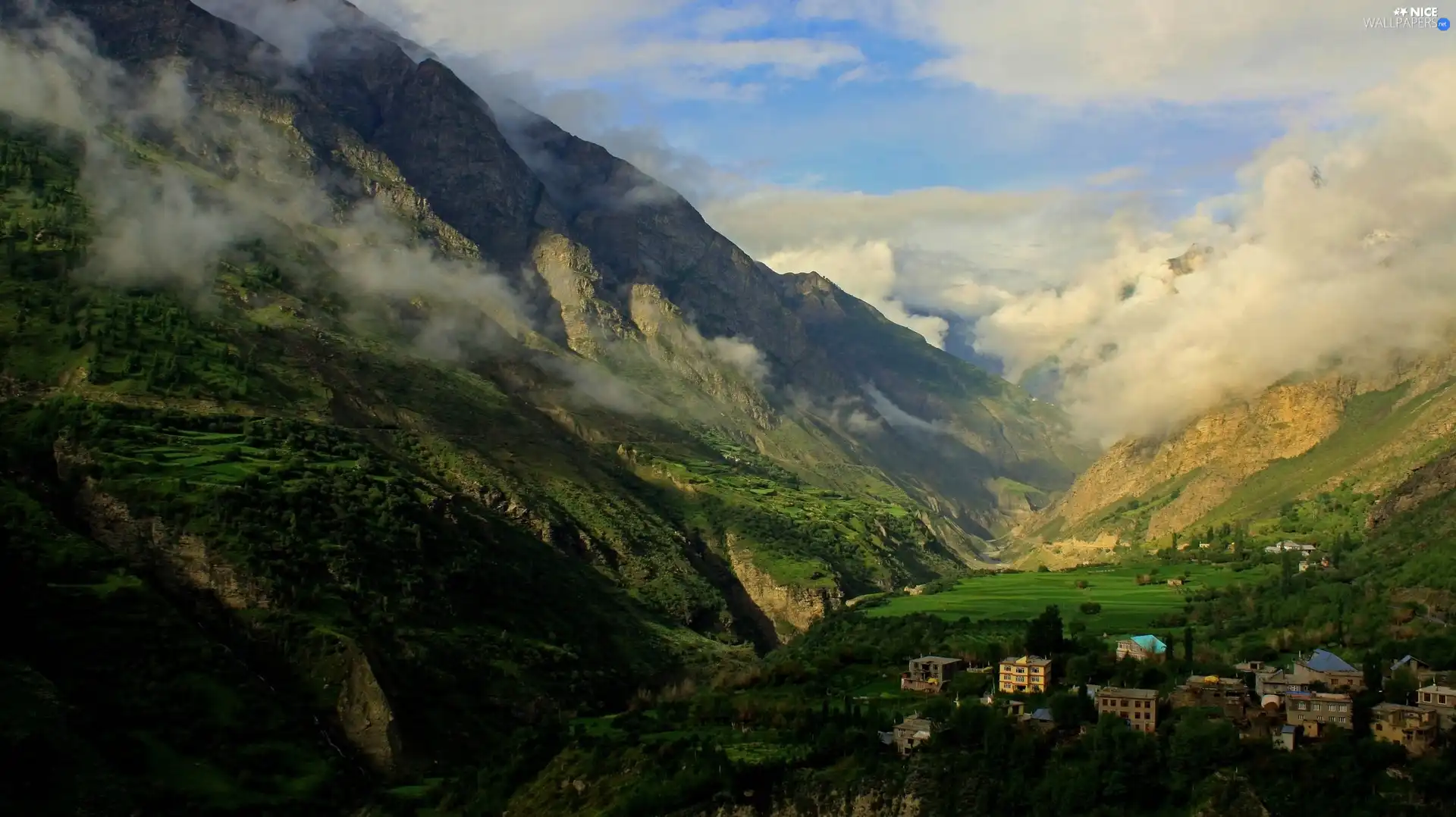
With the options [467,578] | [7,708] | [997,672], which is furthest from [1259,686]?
[467,578]

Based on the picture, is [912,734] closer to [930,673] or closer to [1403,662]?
[930,673]

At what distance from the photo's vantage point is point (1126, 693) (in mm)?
97188

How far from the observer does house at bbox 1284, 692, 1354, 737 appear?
90625 mm

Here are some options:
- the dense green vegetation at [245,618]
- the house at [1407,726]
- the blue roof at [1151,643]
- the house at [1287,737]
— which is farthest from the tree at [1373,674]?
the dense green vegetation at [245,618]

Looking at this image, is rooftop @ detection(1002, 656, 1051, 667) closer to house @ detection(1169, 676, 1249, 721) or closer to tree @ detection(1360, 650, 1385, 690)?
house @ detection(1169, 676, 1249, 721)

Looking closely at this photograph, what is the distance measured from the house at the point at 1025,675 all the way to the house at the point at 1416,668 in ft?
82.7

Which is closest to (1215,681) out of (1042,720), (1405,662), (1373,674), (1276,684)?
(1276,684)

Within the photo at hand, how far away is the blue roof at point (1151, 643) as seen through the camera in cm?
12521

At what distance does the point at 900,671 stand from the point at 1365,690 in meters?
48.2

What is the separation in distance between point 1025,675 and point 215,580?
276ft

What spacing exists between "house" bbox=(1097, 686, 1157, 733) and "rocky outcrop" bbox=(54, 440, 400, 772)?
68406 mm

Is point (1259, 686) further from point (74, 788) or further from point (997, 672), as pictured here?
point (74, 788)

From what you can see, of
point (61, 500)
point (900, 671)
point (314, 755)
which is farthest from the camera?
point (61, 500)

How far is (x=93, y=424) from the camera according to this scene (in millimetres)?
164750
